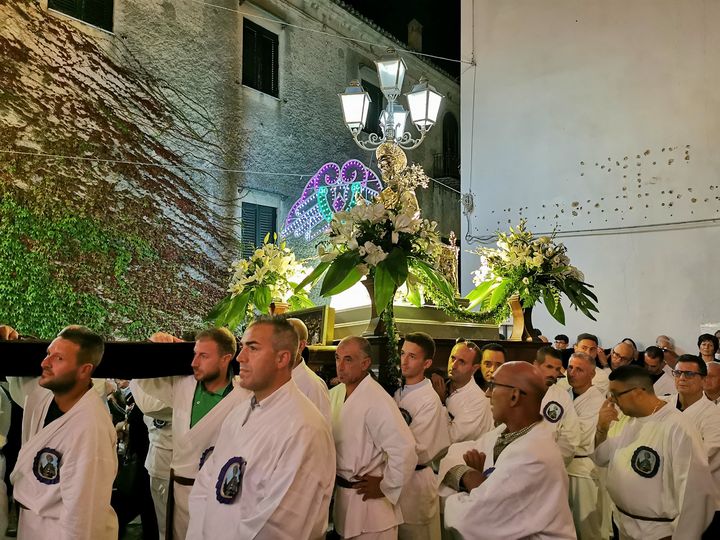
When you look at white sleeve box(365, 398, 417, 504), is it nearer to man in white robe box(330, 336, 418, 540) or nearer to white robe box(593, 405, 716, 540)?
man in white robe box(330, 336, 418, 540)

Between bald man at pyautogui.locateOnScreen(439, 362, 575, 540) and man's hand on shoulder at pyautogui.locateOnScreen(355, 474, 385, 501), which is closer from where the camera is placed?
bald man at pyautogui.locateOnScreen(439, 362, 575, 540)

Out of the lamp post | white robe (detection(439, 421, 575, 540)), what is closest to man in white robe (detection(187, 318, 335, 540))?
white robe (detection(439, 421, 575, 540))

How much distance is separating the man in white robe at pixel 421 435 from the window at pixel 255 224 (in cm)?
824

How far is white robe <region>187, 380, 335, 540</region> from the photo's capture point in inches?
127

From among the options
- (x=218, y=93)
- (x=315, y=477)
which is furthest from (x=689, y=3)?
(x=315, y=477)

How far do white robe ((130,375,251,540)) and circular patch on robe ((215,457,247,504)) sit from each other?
70cm

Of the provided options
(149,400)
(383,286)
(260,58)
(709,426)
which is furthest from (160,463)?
(260,58)

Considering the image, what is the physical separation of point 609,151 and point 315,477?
960 cm

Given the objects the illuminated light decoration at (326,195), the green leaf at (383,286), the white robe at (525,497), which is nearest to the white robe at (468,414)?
the green leaf at (383,286)

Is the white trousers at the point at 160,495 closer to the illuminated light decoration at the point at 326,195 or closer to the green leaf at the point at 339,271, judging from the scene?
the green leaf at the point at 339,271

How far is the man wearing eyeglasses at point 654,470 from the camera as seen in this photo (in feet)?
14.0

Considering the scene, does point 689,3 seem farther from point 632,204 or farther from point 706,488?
point 706,488

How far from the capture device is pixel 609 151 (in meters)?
11.5

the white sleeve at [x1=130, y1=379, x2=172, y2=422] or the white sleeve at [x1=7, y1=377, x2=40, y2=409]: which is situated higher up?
the white sleeve at [x1=7, y1=377, x2=40, y2=409]
